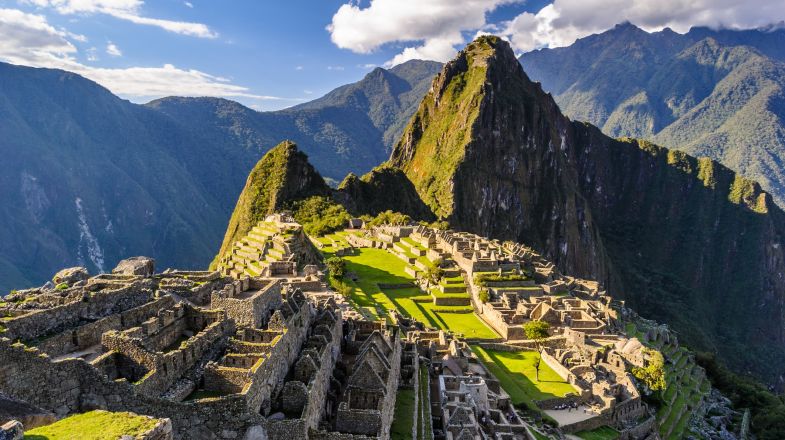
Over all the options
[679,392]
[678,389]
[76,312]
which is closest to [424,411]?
[76,312]

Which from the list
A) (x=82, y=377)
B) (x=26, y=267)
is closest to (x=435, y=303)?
(x=82, y=377)

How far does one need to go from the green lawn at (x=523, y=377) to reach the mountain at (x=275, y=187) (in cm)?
6698

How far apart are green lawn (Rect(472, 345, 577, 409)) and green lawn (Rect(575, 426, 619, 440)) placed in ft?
8.89

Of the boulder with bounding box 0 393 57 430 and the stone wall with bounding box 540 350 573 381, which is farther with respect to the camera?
the stone wall with bounding box 540 350 573 381

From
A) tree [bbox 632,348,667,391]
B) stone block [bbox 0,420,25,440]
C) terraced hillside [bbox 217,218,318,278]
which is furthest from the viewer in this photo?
terraced hillside [bbox 217,218,318,278]

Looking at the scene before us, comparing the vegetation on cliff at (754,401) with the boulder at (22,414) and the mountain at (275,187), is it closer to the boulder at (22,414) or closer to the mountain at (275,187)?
the boulder at (22,414)

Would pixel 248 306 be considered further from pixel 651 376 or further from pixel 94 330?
pixel 651 376

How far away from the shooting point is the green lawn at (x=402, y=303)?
44.5m

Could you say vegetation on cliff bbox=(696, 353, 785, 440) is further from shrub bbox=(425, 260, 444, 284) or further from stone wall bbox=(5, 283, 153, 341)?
stone wall bbox=(5, 283, 153, 341)

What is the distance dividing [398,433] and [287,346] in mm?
4963

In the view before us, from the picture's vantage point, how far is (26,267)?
Result: 396ft

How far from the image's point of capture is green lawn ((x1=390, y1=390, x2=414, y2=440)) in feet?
62.4

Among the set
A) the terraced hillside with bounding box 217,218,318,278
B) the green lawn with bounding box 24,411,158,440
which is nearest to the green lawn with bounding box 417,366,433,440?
the green lawn with bounding box 24,411,158,440

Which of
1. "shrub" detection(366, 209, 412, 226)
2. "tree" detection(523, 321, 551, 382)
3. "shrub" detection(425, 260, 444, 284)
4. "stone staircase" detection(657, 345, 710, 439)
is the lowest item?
"stone staircase" detection(657, 345, 710, 439)
